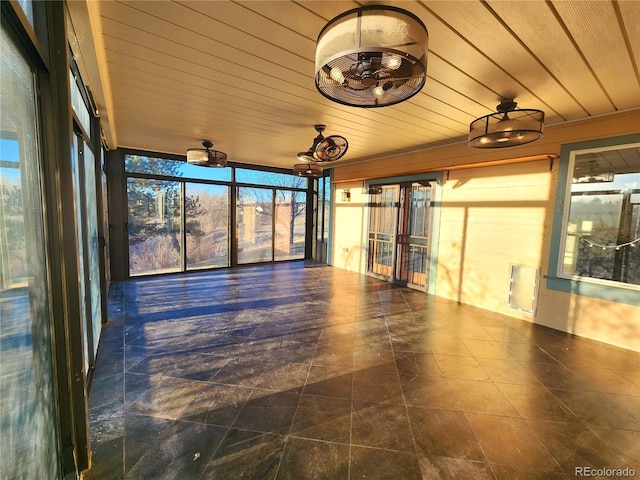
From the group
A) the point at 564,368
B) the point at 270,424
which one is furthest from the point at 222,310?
the point at 564,368

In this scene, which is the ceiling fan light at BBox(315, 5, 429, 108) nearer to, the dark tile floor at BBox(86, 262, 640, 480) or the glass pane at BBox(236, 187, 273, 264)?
the dark tile floor at BBox(86, 262, 640, 480)

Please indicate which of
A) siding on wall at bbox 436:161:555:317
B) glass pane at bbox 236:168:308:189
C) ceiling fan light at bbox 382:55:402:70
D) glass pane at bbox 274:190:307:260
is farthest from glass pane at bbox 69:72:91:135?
glass pane at bbox 274:190:307:260

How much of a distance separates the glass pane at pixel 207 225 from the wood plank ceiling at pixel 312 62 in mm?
2385

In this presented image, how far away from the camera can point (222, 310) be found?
3.80 metres

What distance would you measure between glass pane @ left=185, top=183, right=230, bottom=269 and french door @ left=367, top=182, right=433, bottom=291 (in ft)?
11.0

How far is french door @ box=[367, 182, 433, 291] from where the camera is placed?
512cm

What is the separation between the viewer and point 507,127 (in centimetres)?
241

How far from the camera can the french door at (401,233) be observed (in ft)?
16.8

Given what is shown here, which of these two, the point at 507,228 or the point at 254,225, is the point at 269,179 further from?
the point at 507,228

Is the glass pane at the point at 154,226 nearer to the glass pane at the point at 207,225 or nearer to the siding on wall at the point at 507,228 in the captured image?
the glass pane at the point at 207,225

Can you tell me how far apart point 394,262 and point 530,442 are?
158 inches

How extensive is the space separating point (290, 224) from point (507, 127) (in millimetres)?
5822

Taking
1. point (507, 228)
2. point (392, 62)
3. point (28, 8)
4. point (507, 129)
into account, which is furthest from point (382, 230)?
point (28, 8)

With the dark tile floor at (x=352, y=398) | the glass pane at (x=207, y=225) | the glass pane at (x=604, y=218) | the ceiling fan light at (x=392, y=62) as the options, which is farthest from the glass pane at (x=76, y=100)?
the glass pane at (x=604, y=218)
